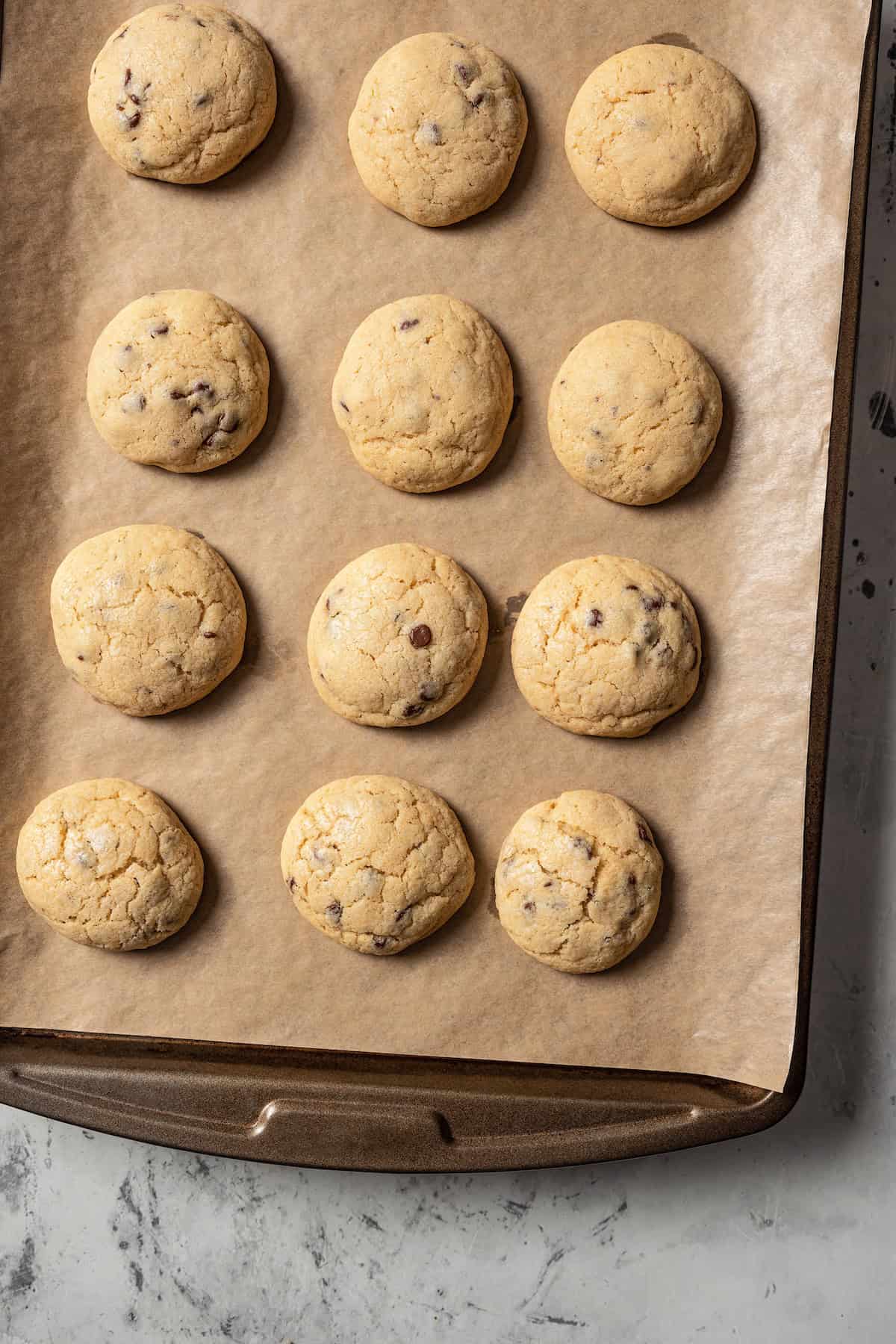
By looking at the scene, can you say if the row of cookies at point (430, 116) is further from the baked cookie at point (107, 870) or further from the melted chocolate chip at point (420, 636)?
the baked cookie at point (107, 870)

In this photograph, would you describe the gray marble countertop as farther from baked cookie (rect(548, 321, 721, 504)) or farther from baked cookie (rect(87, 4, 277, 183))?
baked cookie (rect(87, 4, 277, 183))

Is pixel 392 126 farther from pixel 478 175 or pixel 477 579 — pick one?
pixel 477 579

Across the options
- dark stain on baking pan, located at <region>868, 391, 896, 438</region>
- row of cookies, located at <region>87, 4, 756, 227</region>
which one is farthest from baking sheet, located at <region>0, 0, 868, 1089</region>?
A: dark stain on baking pan, located at <region>868, 391, 896, 438</region>

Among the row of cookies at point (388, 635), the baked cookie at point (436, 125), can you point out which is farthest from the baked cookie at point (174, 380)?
the baked cookie at point (436, 125)

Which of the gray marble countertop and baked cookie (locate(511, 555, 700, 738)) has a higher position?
baked cookie (locate(511, 555, 700, 738))

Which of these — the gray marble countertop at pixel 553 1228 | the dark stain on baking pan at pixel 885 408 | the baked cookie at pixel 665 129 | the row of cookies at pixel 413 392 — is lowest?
the gray marble countertop at pixel 553 1228

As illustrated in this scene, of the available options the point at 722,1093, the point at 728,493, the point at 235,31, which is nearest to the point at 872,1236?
the point at 722,1093
